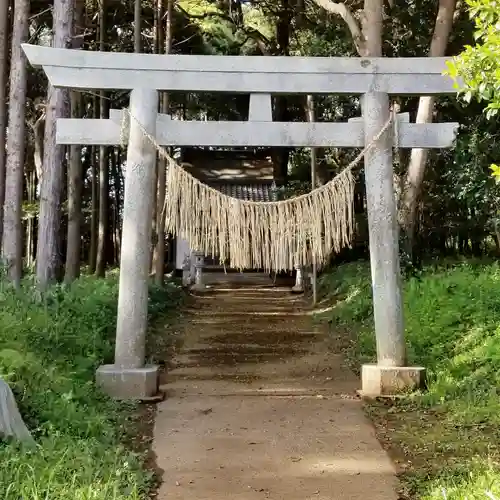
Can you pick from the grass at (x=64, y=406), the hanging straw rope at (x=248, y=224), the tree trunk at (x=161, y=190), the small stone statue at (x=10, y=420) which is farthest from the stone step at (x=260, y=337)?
the small stone statue at (x=10, y=420)

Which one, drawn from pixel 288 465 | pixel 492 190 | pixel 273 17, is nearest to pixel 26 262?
pixel 273 17

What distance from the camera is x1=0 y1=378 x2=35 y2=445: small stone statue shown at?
4309 millimetres

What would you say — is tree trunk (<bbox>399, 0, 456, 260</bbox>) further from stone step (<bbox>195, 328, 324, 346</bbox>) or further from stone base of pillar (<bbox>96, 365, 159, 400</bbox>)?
stone base of pillar (<bbox>96, 365, 159, 400</bbox>)

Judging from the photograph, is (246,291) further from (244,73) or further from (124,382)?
(244,73)

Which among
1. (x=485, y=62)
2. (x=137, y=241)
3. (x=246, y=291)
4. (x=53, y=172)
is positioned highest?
(x=53, y=172)

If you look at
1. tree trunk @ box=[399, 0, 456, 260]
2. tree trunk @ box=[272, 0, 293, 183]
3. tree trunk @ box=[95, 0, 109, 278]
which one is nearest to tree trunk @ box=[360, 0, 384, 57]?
tree trunk @ box=[399, 0, 456, 260]

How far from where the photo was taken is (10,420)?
442 centimetres

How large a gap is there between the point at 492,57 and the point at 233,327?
923 cm

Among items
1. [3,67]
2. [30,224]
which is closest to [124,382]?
[3,67]

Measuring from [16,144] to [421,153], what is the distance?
26.3ft

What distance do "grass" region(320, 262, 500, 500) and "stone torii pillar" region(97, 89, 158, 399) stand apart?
2.64 meters

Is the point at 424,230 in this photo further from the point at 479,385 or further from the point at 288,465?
the point at 288,465

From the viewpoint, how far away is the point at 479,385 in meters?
6.64

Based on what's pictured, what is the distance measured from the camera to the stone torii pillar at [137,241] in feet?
22.8
